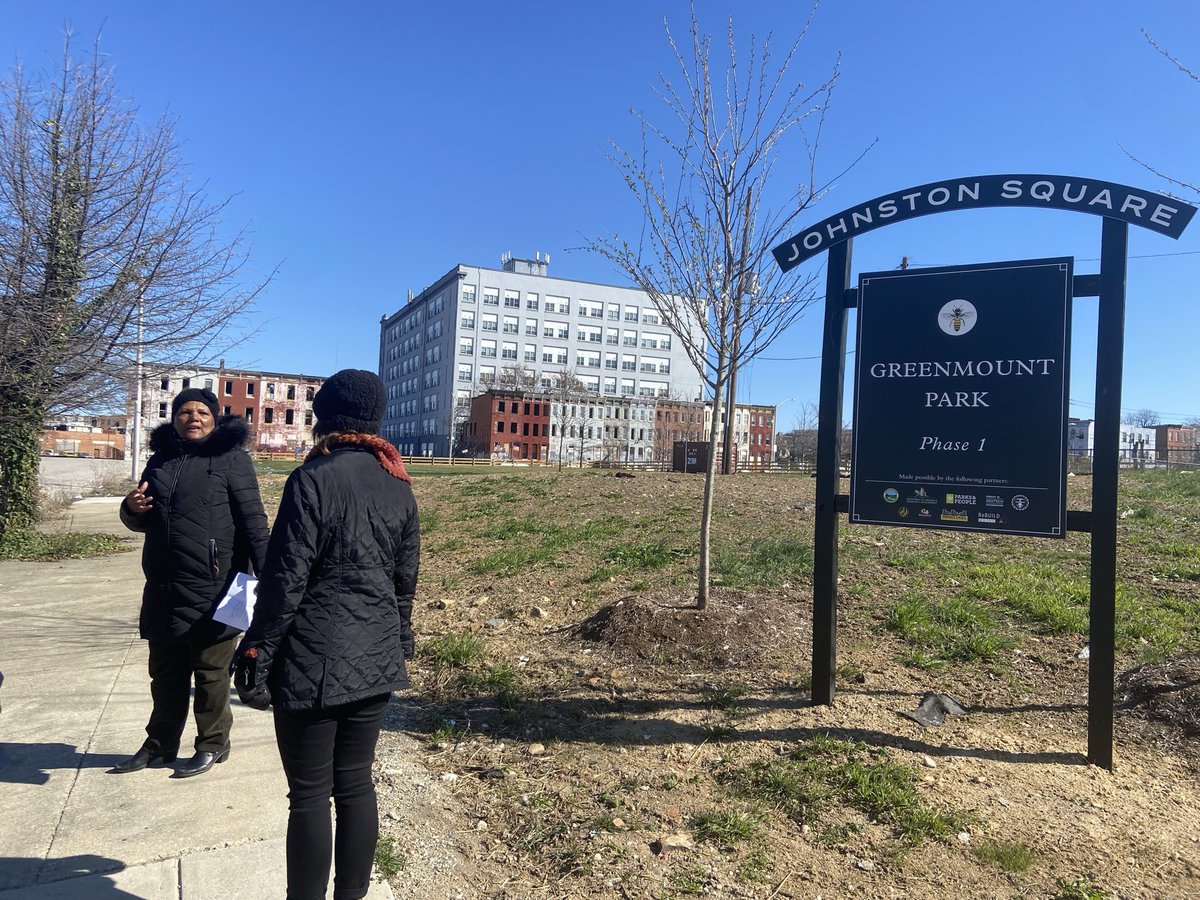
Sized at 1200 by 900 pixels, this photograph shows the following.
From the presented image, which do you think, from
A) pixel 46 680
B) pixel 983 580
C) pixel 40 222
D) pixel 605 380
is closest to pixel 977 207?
pixel 983 580

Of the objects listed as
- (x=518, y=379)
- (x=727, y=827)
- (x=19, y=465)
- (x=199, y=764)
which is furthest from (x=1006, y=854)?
(x=518, y=379)

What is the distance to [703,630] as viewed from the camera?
5.45m

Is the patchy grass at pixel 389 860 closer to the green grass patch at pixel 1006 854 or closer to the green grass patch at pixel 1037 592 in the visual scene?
the green grass patch at pixel 1006 854

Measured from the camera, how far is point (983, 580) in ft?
20.7

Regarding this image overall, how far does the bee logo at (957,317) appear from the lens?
4184 millimetres

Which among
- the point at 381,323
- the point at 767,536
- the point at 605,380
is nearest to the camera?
the point at 767,536

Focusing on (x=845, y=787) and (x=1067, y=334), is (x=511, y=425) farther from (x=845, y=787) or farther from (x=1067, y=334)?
(x=845, y=787)

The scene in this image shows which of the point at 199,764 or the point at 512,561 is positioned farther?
the point at 512,561

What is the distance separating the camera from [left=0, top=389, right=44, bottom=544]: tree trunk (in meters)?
9.98

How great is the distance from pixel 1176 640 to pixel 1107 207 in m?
2.91

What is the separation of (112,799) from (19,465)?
8.83m

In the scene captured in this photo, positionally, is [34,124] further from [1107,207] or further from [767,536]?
[1107,207]

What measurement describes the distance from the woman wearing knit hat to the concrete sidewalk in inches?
23.2

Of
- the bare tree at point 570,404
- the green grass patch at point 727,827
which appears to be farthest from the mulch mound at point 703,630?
the bare tree at point 570,404
